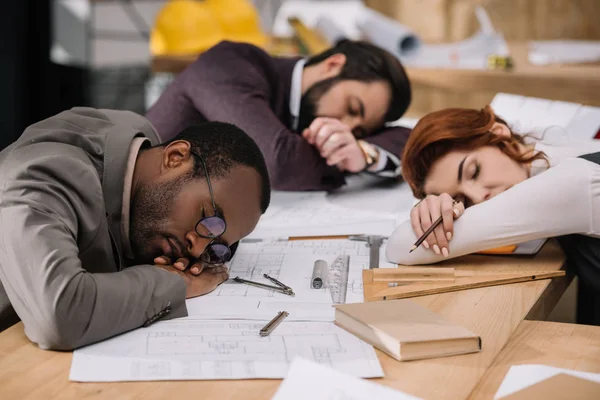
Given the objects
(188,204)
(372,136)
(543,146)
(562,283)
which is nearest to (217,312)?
(188,204)

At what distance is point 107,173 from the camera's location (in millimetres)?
1327

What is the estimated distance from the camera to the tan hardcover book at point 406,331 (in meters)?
1.04

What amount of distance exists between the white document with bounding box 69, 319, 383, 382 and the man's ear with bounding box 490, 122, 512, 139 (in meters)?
0.77

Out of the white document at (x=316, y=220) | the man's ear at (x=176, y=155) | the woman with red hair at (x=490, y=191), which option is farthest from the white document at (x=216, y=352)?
the white document at (x=316, y=220)

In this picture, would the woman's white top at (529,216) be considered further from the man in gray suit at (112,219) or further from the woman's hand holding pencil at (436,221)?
the man in gray suit at (112,219)

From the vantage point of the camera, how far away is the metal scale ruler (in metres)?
1.27

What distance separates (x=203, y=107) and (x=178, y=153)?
0.84m

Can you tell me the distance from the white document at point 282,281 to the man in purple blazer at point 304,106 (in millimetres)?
465

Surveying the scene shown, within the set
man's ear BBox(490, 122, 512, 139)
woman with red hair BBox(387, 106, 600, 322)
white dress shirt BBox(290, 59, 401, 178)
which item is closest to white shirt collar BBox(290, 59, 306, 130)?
white dress shirt BBox(290, 59, 401, 178)

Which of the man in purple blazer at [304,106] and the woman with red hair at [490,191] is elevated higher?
the woman with red hair at [490,191]

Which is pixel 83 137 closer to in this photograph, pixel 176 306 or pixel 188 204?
pixel 188 204

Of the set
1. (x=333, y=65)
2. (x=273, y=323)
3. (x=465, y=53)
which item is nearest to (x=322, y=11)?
(x=465, y=53)

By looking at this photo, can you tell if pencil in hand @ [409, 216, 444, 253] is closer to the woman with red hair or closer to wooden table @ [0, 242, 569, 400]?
the woman with red hair

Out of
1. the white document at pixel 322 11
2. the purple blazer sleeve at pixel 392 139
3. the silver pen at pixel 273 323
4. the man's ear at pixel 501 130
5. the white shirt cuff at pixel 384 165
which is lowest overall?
the white document at pixel 322 11
